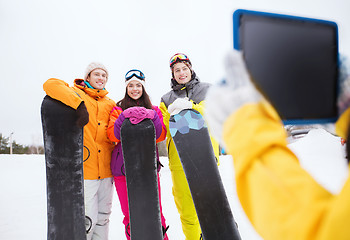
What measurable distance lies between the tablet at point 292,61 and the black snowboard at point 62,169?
162 centimetres

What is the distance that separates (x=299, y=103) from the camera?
596 millimetres

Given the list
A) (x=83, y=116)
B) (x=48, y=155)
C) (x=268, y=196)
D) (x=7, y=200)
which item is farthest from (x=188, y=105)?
(x=7, y=200)

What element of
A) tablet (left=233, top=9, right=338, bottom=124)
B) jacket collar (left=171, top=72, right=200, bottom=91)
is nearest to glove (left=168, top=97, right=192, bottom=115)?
jacket collar (left=171, top=72, right=200, bottom=91)

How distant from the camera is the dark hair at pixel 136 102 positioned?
229cm

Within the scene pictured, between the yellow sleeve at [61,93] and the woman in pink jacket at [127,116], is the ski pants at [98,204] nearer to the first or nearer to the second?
the woman in pink jacket at [127,116]

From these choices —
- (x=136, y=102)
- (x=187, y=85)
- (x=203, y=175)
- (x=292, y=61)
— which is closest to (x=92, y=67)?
(x=136, y=102)

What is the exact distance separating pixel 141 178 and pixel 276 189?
1674 mm

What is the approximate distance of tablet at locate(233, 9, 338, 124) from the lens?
57 cm

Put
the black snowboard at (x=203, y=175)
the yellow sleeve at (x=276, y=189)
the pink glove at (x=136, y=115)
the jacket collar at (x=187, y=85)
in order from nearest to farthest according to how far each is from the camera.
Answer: the yellow sleeve at (x=276, y=189) < the black snowboard at (x=203, y=175) < the pink glove at (x=136, y=115) < the jacket collar at (x=187, y=85)

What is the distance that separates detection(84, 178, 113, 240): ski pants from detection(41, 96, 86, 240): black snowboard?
15 centimetres

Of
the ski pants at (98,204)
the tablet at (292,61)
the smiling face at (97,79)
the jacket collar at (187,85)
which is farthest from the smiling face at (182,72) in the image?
the tablet at (292,61)

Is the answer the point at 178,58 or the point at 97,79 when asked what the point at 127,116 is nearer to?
the point at 97,79

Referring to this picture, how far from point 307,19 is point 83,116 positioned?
64.4 inches

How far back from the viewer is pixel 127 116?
1.94 meters
